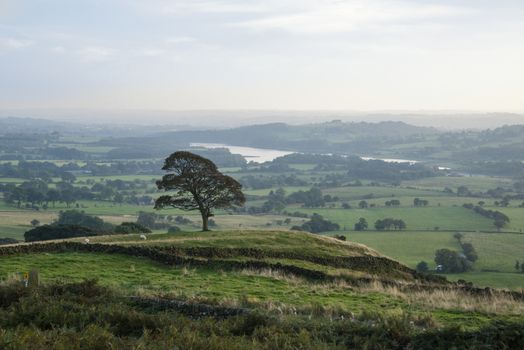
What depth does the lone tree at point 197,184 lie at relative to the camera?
135 ft

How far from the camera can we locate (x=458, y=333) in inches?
467

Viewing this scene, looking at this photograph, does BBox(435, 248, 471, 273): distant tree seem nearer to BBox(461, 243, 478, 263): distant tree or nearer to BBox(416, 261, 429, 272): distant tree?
BBox(416, 261, 429, 272): distant tree

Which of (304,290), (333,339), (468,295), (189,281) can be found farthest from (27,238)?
(333,339)

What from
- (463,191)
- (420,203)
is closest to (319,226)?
(420,203)

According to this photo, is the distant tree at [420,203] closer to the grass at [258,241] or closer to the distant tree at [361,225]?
the distant tree at [361,225]

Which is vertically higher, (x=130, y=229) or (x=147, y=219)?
(x=130, y=229)

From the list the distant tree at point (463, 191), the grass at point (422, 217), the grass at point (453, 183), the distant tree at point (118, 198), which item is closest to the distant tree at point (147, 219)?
the distant tree at point (118, 198)

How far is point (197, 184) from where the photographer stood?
137ft

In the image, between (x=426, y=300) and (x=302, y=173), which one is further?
(x=302, y=173)

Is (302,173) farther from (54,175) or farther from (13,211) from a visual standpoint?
(13,211)

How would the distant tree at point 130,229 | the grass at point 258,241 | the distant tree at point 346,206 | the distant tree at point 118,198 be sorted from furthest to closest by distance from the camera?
the distant tree at point 118,198
the distant tree at point 346,206
the distant tree at point 130,229
the grass at point 258,241

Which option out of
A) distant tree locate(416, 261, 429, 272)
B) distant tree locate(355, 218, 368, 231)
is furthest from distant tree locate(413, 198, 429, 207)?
distant tree locate(416, 261, 429, 272)

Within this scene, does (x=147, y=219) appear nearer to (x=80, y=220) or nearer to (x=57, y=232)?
(x=80, y=220)

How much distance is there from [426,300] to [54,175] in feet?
554
